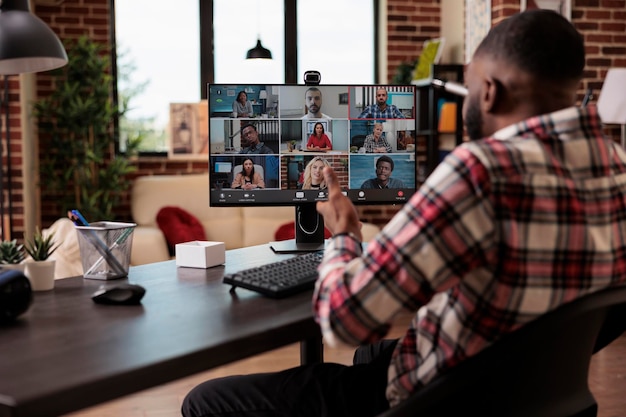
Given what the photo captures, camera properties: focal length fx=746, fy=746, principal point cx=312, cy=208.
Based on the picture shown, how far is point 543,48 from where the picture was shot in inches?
45.0

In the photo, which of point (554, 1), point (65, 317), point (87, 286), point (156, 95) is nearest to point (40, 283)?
point (87, 286)

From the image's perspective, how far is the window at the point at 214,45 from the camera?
577 centimetres

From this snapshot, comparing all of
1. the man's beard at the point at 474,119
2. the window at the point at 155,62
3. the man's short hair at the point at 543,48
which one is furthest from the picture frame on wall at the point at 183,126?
the man's short hair at the point at 543,48

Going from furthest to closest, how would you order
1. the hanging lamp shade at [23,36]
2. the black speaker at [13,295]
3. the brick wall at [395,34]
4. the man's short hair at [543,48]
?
the brick wall at [395,34] < the hanging lamp shade at [23,36] < the black speaker at [13,295] < the man's short hair at [543,48]

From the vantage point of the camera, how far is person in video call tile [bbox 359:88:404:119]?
2240 mm

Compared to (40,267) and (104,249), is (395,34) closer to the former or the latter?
(104,249)

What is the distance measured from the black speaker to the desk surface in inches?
1.0

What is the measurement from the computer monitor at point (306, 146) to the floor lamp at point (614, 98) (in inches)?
101

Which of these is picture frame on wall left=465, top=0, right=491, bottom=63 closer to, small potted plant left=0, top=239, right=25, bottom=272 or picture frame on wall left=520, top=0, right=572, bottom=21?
picture frame on wall left=520, top=0, right=572, bottom=21

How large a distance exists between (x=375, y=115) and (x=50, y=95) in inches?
152

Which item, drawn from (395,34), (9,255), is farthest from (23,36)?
(395,34)

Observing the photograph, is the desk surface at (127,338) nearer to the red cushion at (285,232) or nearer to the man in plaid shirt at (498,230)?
the man in plaid shirt at (498,230)

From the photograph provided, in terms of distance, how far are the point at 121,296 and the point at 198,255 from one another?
0.43m

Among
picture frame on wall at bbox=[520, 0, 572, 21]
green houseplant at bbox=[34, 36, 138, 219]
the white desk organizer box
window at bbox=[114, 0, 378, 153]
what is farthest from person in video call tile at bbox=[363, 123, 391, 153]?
window at bbox=[114, 0, 378, 153]
